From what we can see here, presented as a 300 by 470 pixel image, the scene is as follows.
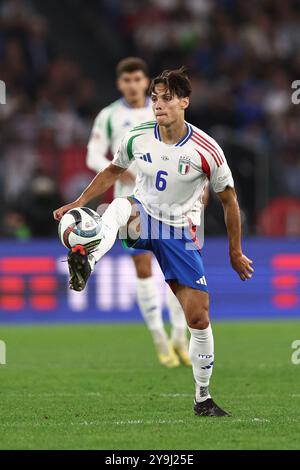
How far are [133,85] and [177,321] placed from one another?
2465 millimetres

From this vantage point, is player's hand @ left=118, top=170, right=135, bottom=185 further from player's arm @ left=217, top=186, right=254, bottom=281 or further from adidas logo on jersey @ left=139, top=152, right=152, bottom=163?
player's arm @ left=217, top=186, right=254, bottom=281

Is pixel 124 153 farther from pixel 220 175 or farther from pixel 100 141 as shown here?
pixel 100 141

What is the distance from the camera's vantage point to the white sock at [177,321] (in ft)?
37.0

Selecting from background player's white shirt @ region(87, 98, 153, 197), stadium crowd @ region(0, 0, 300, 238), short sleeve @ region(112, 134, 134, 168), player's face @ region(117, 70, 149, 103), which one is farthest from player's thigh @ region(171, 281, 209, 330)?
stadium crowd @ region(0, 0, 300, 238)

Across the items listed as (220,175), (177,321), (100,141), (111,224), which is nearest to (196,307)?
(111,224)

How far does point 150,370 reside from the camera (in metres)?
11.0

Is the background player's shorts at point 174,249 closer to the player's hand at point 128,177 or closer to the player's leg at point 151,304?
the player's hand at point 128,177

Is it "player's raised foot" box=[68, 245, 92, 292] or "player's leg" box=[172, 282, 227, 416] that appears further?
"player's leg" box=[172, 282, 227, 416]

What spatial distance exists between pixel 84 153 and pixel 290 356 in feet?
20.1

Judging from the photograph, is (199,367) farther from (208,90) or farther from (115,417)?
(208,90)

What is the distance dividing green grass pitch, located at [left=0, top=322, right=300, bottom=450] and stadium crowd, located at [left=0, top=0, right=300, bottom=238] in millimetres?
3108

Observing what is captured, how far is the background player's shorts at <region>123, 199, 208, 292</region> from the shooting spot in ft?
A: 26.3

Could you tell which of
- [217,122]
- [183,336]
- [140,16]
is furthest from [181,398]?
[140,16]

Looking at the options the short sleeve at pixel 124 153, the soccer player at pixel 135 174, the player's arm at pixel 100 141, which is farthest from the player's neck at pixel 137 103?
the short sleeve at pixel 124 153
